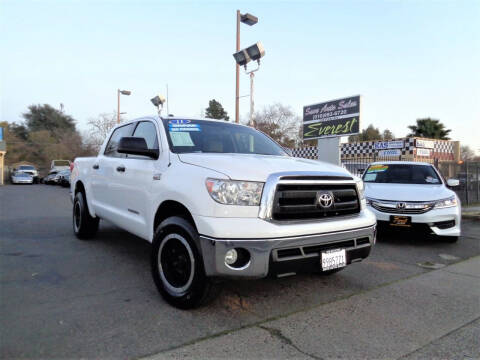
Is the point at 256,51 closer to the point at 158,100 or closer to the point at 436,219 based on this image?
the point at 158,100

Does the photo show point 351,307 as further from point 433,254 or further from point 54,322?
point 433,254

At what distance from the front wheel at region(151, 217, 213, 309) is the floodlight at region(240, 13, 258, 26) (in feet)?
37.6

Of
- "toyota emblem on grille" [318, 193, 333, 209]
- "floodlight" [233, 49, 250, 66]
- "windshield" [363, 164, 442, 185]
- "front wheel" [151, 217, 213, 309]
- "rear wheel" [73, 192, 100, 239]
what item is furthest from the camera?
"floodlight" [233, 49, 250, 66]

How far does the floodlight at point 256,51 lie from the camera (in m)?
12.7

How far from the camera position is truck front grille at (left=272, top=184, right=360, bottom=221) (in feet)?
9.44

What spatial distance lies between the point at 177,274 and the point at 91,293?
96 centimetres

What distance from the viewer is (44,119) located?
59.6m

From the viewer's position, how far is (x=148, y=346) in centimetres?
246

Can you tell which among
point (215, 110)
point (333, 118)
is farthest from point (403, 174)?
point (215, 110)

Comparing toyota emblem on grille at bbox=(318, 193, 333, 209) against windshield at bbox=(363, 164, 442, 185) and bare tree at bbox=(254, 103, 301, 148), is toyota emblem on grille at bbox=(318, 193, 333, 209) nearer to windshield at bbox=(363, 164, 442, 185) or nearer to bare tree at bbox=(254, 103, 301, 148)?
windshield at bbox=(363, 164, 442, 185)

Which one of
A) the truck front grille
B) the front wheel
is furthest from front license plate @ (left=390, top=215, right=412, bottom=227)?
the front wheel

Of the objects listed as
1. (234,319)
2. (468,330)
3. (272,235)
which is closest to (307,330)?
(234,319)

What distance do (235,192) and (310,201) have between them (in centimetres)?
68

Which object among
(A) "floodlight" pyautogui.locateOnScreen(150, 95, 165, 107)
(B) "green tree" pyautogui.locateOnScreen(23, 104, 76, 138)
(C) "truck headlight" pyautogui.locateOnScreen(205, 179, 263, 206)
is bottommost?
(C) "truck headlight" pyautogui.locateOnScreen(205, 179, 263, 206)
